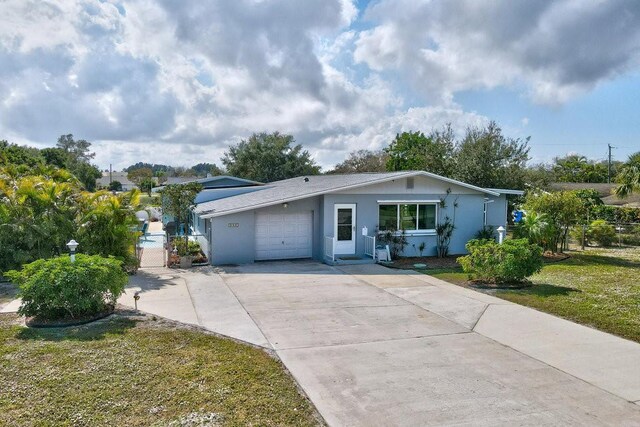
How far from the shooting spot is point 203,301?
10.4m

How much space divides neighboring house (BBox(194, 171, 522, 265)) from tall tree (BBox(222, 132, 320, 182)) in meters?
27.4

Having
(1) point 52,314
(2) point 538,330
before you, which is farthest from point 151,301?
(2) point 538,330

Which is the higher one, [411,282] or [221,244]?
[221,244]

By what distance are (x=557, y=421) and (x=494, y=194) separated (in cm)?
1436

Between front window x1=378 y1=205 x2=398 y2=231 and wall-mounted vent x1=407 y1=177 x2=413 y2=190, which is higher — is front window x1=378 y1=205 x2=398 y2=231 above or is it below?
below

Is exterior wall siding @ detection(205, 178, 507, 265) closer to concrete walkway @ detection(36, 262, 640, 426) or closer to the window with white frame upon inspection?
the window with white frame

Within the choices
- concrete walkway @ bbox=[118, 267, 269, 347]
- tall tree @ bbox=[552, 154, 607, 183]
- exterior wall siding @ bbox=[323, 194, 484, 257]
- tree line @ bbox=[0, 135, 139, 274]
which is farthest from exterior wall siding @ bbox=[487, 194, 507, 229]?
tall tree @ bbox=[552, 154, 607, 183]

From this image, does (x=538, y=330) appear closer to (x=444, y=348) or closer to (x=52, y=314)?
(x=444, y=348)

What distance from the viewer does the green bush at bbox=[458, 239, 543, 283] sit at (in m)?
11.5

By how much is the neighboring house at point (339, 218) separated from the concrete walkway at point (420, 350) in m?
3.45

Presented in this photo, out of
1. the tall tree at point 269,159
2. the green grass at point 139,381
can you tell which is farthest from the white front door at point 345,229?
the tall tree at point 269,159

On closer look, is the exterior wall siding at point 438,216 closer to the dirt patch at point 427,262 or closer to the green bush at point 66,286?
the dirt patch at point 427,262

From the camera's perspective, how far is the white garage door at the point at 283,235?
16.5 meters

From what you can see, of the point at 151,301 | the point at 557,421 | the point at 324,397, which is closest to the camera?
the point at 557,421
